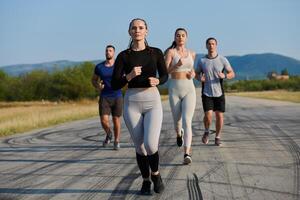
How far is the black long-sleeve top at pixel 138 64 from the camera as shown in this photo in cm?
558

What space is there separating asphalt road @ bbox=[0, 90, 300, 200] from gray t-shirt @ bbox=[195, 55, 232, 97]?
1.07 m

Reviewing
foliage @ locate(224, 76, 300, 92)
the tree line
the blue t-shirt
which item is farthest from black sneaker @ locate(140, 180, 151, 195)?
foliage @ locate(224, 76, 300, 92)

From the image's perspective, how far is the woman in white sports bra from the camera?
7.83 metres

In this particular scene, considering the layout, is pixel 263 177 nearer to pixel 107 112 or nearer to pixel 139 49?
pixel 139 49

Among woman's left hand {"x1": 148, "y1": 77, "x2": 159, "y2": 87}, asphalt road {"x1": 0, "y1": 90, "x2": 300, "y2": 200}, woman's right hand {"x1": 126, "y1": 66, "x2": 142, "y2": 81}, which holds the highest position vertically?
woman's right hand {"x1": 126, "y1": 66, "x2": 142, "y2": 81}

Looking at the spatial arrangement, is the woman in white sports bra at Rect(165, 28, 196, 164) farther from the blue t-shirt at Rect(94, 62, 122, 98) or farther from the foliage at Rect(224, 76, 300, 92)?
the foliage at Rect(224, 76, 300, 92)

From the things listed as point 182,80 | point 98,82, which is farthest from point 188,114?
point 98,82

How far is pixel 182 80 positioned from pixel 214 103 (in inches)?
75.9

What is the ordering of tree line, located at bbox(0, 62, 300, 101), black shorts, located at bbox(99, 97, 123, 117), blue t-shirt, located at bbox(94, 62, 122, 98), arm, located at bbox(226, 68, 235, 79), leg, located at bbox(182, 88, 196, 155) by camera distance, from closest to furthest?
1. leg, located at bbox(182, 88, 196, 155)
2. arm, located at bbox(226, 68, 235, 79)
3. blue t-shirt, located at bbox(94, 62, 122, 98)
4. black shorts, located at bbox(99, 97, 123, 117)
5. tree line, located at bbox(0, 62, 300, 101)

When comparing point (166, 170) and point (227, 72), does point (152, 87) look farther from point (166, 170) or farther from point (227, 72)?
point (227, 72)

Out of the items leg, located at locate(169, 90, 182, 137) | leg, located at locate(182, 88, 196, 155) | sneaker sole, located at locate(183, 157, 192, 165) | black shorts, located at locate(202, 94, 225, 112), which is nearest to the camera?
sneaker sole, located at locate(183, 157, 192, 165)

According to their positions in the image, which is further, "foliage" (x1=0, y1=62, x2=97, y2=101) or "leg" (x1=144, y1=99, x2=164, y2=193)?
"foliage" (x1=0, y1=62, x2=97, y2=101)

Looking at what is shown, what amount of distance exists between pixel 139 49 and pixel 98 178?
205 centimetres

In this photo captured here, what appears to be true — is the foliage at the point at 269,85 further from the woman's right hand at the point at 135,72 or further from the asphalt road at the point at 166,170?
the woman's right hand at the point at 135,72
